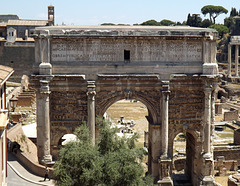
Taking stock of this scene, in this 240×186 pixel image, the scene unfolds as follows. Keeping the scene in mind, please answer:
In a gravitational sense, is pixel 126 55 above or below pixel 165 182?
above

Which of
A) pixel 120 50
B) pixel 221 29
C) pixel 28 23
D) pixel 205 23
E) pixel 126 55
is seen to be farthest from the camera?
pixel 205 23

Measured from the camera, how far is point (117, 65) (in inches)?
787

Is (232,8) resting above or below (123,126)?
above

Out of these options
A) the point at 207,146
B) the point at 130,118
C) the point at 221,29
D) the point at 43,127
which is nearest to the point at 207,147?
the point at 207,146

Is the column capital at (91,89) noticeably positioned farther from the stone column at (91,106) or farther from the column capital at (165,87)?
the column capital at (165,87)

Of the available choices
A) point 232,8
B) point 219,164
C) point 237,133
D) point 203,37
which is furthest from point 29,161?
point 232,8

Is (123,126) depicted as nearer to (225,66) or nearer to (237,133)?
(237,133)

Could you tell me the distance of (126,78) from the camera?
65.5 ft

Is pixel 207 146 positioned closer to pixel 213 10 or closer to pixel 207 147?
pixel 207 147

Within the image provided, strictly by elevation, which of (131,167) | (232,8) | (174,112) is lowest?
(131,167)

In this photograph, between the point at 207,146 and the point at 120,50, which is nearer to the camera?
the point at 120,50

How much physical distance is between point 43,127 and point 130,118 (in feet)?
93.2

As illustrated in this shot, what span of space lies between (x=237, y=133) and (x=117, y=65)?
55.2 ft

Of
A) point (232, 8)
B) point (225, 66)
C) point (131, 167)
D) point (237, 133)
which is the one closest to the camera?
point (131, 167)
